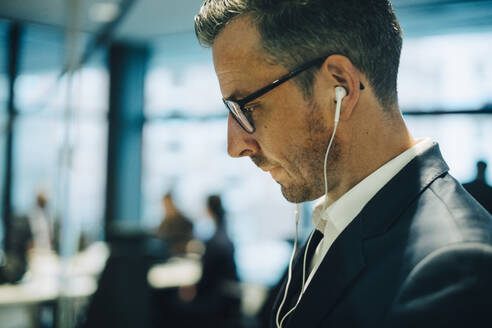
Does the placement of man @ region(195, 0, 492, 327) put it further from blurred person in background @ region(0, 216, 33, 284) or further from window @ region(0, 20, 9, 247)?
window @ region(0, 20, 9, 247)

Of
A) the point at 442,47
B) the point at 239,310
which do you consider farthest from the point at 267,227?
the point at 442,47

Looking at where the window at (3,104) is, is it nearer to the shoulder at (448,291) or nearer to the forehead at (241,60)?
the forehead at (241,60)

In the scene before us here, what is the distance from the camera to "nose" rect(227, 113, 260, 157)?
3.18 feet

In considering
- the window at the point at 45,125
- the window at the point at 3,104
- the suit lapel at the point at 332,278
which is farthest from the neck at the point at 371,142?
the window at the point at 3,104

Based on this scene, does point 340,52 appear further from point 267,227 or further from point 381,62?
point 267,227

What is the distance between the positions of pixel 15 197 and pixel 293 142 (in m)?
5.90

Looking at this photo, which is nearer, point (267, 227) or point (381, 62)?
point (381, 62)

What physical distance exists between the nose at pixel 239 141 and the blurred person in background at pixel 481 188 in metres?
0.54

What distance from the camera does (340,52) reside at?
2.78ft

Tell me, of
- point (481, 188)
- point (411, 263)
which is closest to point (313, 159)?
point (411, 263)

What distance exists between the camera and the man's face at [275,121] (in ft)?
2.89

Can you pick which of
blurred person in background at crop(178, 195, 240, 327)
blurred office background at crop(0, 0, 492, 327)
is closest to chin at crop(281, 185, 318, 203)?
blurred office background at crop(0, 0, 492, 327)

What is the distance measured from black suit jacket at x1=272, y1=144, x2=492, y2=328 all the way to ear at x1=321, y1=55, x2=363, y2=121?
6.0 inches

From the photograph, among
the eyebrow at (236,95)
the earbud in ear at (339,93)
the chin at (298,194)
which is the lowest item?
the chin at (298,194)
